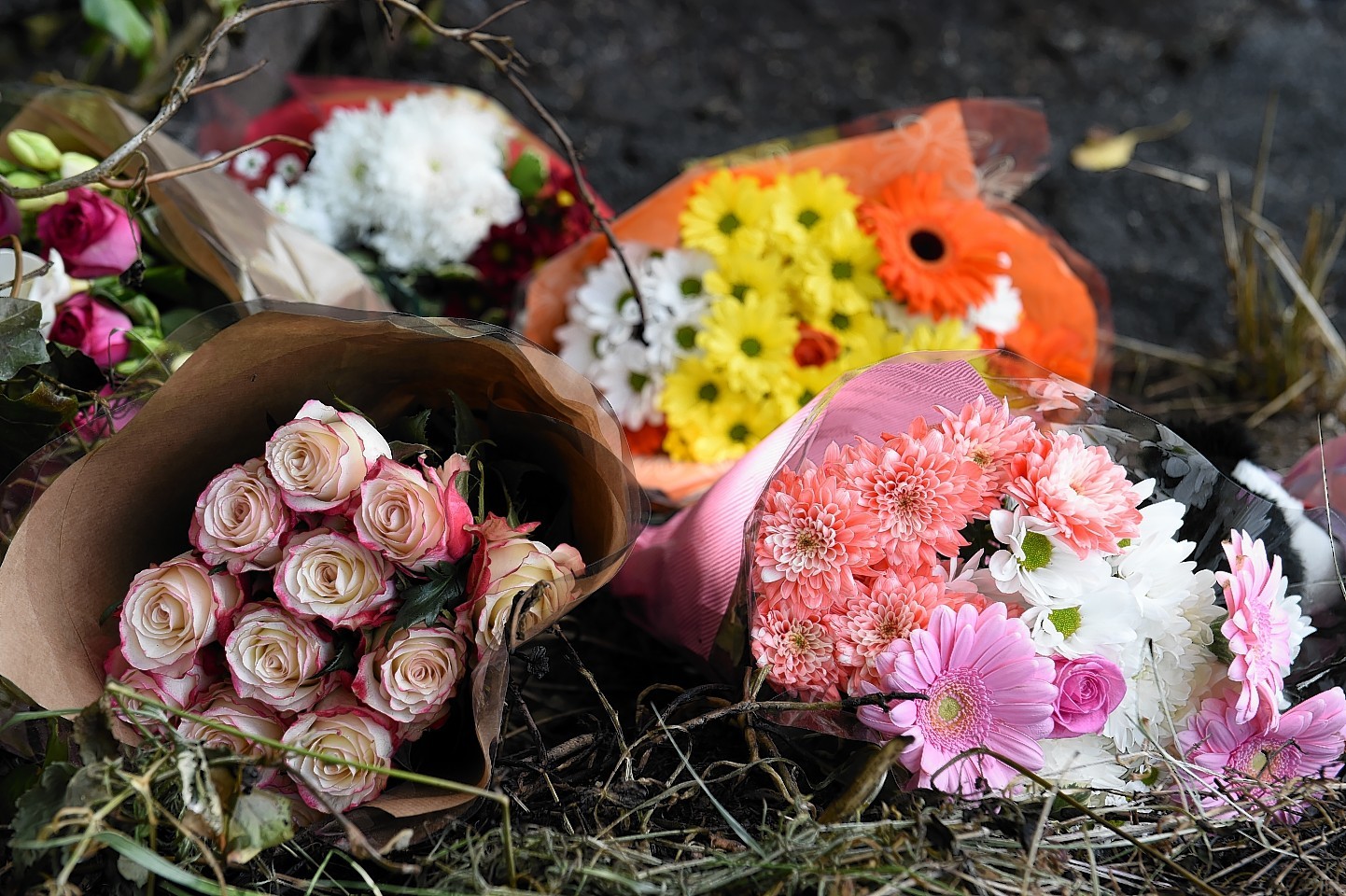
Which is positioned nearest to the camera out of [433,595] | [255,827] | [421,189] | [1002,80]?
[255,827]

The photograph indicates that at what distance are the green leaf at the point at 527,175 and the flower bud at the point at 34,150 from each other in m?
0.64

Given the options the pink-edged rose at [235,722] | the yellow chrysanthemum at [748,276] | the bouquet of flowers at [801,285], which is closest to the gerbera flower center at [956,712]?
the pink-edged rose at [235,722]

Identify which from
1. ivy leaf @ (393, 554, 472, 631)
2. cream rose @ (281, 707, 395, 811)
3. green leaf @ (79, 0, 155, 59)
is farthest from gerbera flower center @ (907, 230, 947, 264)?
green leaf @ (79, 0, 155, 59)

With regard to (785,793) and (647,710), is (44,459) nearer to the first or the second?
(647,710)

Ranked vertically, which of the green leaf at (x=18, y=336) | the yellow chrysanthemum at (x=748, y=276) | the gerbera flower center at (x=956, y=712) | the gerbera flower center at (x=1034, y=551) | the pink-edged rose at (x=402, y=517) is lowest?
the gerbera flower center at (x=956, y=712)

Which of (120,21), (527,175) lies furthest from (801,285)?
(120,21)

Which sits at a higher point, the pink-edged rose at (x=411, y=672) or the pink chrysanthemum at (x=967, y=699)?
the pink-edged rose at (x=411, y=672)

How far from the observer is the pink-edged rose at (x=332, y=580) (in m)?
0.70

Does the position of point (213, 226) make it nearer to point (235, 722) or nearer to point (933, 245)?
point (235, 722)

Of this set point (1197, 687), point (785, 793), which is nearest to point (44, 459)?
point (785, 793)

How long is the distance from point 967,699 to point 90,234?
0.96 metres

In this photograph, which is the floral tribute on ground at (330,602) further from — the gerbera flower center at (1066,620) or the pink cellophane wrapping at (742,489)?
the gerbera flower center at (1066,620)

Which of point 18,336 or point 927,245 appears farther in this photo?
point 927,245

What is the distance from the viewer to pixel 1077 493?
2.50ft
